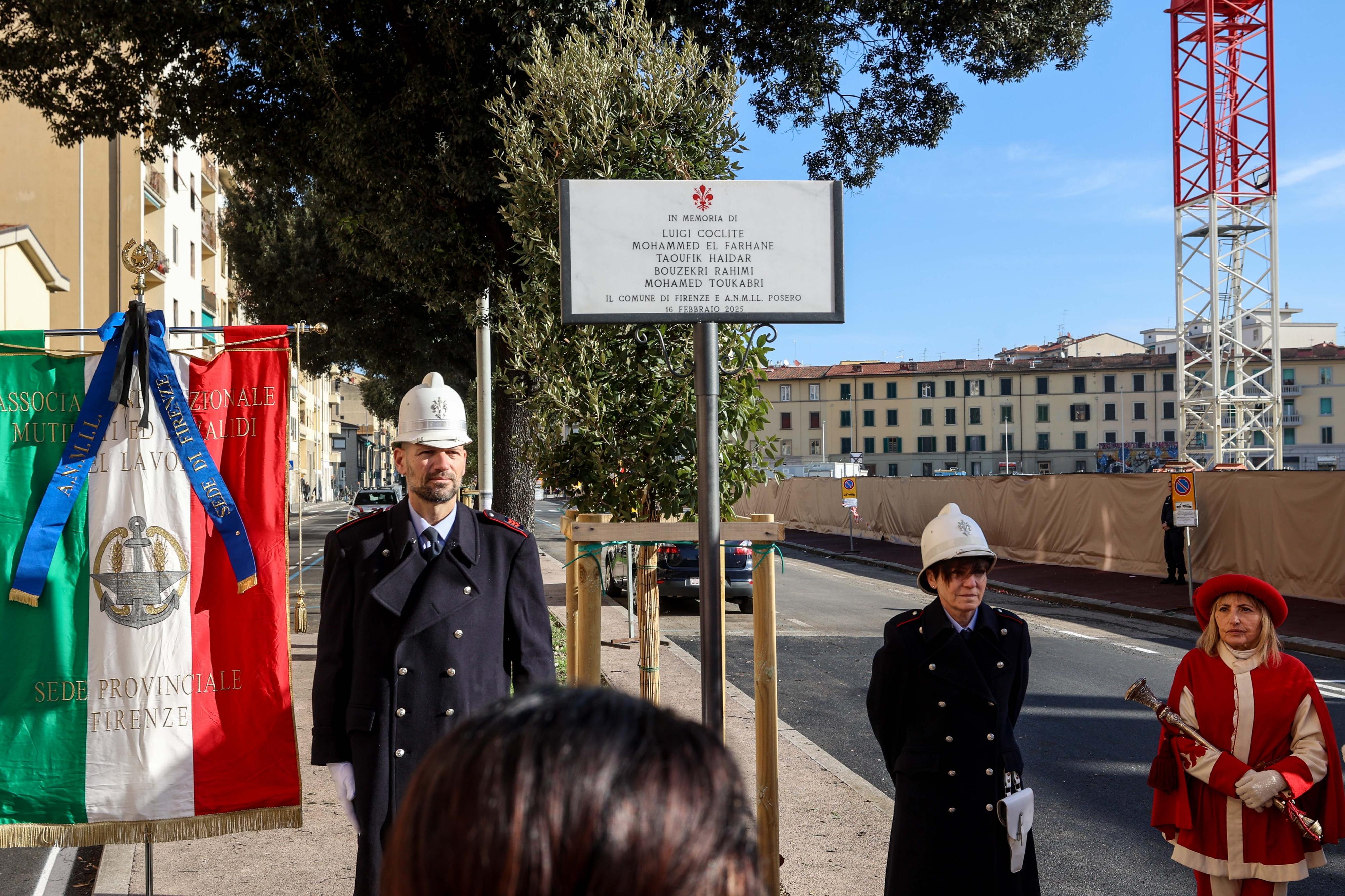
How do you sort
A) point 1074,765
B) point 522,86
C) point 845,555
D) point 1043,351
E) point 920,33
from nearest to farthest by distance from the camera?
point 1074,765, point 522,86, point 920,33, point 845,555, point 1043,351

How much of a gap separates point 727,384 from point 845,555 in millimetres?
24572

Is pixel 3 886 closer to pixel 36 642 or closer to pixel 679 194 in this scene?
pixel 36 642

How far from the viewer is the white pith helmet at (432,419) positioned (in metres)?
3.48

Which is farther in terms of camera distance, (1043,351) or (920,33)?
(1043,351)

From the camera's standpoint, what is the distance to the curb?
12680 millimetres

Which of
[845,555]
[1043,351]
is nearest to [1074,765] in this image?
[845,555]

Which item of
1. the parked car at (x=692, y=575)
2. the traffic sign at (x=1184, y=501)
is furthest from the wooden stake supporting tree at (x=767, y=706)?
the traffic sign at (x=1184, y=501)

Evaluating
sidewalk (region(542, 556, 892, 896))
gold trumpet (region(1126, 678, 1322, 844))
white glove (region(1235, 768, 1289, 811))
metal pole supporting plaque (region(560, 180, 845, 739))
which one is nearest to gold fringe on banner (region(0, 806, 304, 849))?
sidewalk (region(542, 556, 892, 896))

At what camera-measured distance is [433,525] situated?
11.4 ft

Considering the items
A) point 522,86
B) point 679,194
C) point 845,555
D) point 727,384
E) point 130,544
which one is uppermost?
point 522,86

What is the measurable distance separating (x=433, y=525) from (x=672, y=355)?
162cm

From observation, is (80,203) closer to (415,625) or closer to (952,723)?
(415,625)

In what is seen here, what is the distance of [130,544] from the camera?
4020 millimetres

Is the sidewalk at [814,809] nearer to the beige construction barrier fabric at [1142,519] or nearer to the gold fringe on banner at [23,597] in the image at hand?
→ the beige construction barrier fabric at [1142,519]
